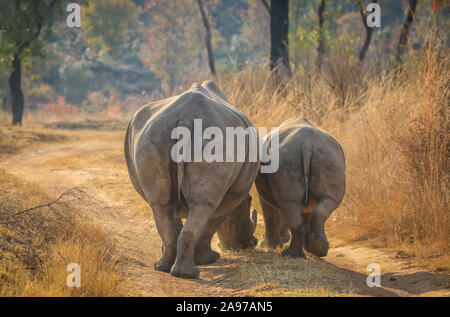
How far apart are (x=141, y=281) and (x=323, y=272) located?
1627 mm

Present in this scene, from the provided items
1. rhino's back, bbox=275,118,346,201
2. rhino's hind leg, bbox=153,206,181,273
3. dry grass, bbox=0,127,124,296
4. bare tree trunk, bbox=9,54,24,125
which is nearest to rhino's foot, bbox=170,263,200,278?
rhino's hind leg, bbox=153,206,181,273

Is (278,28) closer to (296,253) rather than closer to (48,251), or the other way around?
(296,253)

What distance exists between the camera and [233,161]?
485 centimetres

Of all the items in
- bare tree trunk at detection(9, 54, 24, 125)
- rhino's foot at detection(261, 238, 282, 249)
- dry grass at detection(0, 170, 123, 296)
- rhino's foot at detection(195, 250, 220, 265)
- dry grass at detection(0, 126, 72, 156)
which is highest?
bare tree trunk at detection(9, 54, 24, 125)

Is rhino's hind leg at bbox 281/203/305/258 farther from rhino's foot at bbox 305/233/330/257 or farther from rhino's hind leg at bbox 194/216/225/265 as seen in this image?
rhino's hind leg at bbox 194/216/225/265

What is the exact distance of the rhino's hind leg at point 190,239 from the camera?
15.3ft

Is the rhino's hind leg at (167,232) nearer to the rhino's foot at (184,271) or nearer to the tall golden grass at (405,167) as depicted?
the rhino's foot at (184,271)

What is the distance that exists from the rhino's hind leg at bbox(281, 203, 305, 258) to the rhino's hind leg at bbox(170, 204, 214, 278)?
1037mm

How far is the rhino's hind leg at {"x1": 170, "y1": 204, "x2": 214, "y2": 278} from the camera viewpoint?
4668mm

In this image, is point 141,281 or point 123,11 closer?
point 141,281

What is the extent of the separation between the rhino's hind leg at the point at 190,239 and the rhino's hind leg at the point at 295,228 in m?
1.04

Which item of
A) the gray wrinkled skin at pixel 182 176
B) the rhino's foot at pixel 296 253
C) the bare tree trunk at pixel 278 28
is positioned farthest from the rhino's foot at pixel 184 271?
the bare tree trunk at pixel 278 28
